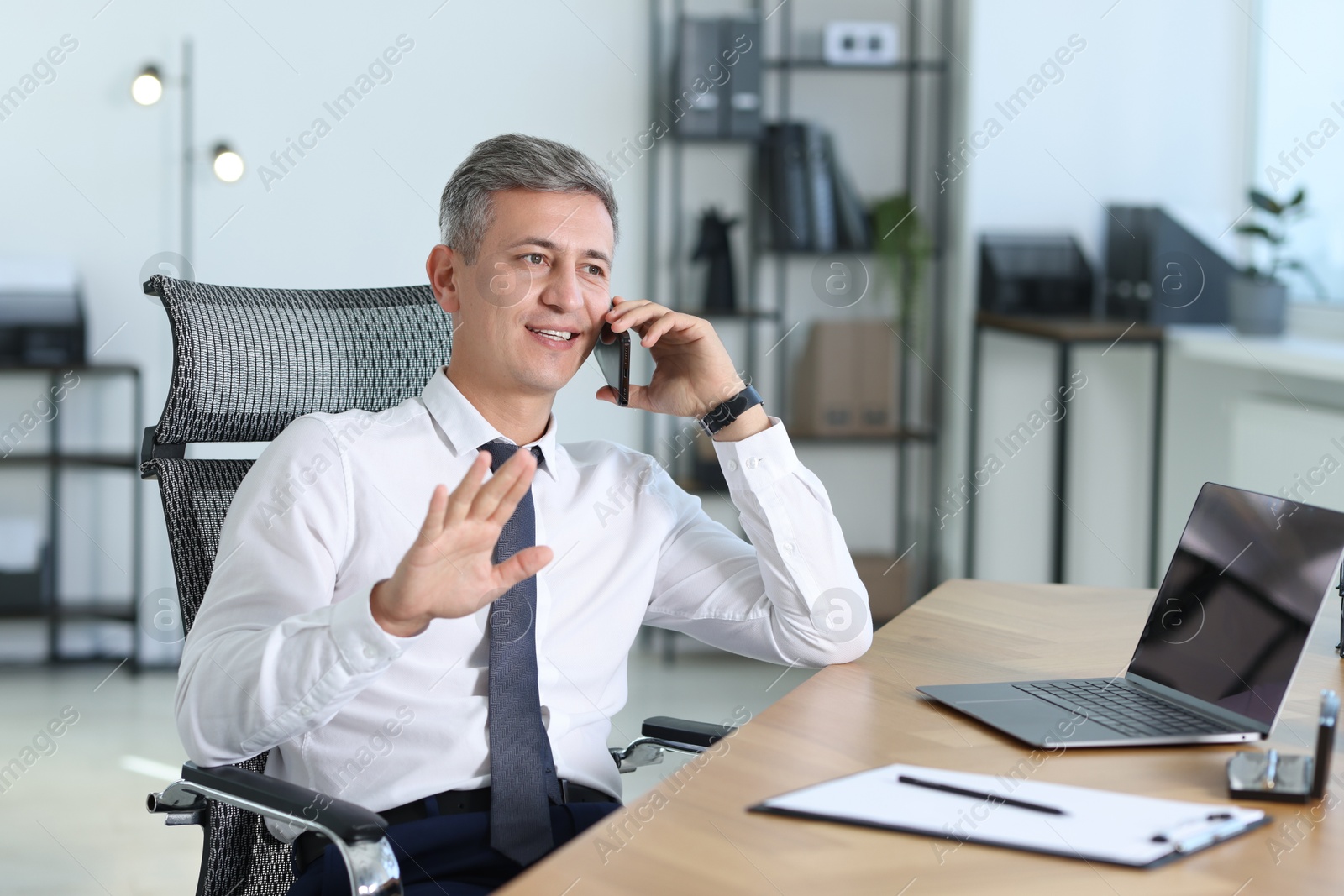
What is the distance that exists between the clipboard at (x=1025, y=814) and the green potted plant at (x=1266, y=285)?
2.55 metres

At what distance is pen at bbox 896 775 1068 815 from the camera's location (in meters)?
0.99

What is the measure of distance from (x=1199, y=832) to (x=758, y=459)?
2.28 feet

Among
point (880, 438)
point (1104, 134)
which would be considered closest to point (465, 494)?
point (880, 438)

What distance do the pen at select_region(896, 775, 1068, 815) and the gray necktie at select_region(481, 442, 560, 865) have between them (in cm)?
44

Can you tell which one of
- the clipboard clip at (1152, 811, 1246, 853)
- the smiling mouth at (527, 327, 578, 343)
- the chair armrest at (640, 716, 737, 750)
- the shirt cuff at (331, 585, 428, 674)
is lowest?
the chair armrest at (640, 716, 737, 750)

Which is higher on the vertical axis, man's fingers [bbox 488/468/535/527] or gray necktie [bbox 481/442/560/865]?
man's fingers [bbox 488/468/535/527]

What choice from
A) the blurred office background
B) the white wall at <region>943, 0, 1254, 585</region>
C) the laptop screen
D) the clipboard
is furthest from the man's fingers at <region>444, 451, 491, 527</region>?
the white wall at <region>943, 0, 1254, 585</region>

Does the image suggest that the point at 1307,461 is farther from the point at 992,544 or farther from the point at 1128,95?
the point at 1128,95

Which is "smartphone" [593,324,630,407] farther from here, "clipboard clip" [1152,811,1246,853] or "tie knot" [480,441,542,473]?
"clipboard clip" [1152,811,1246,853]

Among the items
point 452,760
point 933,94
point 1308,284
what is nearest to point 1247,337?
point 1308,284

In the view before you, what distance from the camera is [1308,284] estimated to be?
3.46 meters

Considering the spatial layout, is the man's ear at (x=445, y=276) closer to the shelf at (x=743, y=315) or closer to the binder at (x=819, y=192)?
the shelf at (x=743, y=315)

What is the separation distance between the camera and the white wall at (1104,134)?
3.66 metres

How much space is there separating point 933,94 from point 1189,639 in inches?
115
